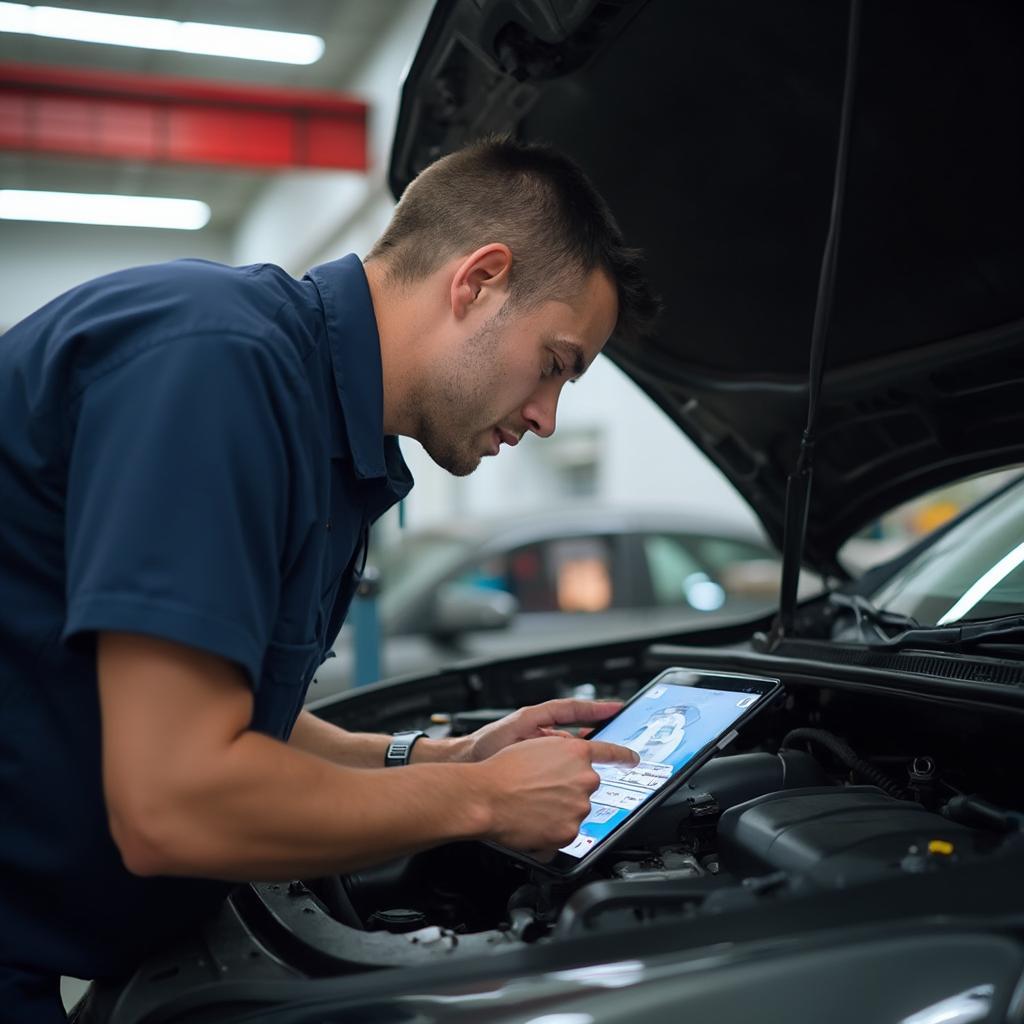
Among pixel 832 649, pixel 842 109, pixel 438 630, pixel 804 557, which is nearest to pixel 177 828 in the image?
pixel 832 649

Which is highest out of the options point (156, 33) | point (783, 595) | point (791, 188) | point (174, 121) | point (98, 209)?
point (156, 33)

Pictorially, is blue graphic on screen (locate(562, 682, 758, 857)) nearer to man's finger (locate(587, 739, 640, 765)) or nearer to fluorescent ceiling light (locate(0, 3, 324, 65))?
man's finger (locate(587, 739, 640, 765))

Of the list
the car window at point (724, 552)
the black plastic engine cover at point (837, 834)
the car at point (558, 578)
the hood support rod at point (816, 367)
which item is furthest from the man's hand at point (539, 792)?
the car window at point (724, 552)

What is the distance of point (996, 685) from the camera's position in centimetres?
137

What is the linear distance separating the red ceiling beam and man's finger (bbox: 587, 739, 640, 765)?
27.4 feet

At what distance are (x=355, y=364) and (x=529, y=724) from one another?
59 centimetres

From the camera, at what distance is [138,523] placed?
1005mm

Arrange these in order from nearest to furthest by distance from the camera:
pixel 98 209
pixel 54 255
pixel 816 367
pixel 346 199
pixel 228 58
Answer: pixel 816 367
pixel 228 58
pixel 346 199
pixel 98 209
pixel 54 255

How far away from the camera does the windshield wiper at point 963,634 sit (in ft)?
5.08

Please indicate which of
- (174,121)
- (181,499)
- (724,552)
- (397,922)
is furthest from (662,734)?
(174,121)

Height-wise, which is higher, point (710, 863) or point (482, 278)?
point (482, 278)

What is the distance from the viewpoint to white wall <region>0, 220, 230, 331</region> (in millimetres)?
13734

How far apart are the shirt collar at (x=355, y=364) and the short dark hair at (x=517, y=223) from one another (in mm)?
96

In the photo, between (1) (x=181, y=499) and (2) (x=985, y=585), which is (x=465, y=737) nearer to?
(1) (x=181, y=499)
